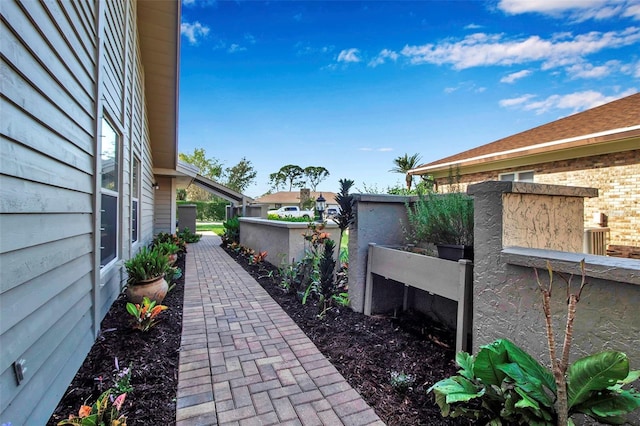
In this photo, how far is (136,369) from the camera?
2465mm

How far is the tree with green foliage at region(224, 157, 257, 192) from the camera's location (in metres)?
46.7

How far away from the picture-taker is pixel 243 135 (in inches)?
1613

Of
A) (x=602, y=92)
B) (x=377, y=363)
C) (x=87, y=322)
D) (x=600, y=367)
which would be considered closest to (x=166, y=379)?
(x=87, y=322)

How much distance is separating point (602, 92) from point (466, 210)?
1436cm

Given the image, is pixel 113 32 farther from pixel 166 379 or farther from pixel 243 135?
pixel 243 135

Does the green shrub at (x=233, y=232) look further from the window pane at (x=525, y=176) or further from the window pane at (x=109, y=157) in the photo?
the window pane at (x=525, y=176)

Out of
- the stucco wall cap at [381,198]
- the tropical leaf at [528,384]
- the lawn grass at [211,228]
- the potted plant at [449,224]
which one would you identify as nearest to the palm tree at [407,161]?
the lawn grass at [211,228]

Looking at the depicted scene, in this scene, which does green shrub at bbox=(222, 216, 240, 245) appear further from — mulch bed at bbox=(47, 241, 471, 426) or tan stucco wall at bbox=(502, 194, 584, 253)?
tan stucco wall at bbox=(502, 194, 584, 253)

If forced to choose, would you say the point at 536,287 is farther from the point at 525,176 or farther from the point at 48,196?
the point at 525,176

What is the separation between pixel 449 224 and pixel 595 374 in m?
1.57

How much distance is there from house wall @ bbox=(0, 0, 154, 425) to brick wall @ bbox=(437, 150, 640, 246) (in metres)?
5.40

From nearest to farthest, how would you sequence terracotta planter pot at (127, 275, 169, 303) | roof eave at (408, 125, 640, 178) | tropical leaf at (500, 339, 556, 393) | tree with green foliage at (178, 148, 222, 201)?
tropical leaf at (500, 339, 556, 393)
terracotta planter pot at (127, 275, 169, 303)
roof eave at (408, 125, 640, 178)
tree with green foliage at (178, 148, 222, 201)

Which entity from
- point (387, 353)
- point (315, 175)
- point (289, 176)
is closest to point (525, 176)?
point (387, 353)

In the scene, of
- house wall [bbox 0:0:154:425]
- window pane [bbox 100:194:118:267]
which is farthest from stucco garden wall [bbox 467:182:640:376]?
window pane [bbox 100:194:118:267]
